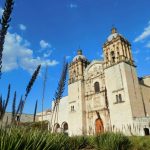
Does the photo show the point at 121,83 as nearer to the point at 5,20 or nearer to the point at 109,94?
the point at 109,94

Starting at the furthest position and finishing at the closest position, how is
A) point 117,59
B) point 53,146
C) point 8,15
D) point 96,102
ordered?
point 96,102 < point 117,59 < point 53,146 < point 8,15

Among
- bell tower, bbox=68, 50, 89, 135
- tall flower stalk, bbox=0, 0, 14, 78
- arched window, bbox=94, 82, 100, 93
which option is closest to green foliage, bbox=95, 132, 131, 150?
tall flower stalk, bbox=0, 0, 14, 78

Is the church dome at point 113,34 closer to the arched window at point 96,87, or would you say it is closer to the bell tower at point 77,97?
the bell tower at point 77,97

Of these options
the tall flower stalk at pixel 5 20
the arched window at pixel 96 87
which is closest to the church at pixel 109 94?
the arched window at pixel 96 87

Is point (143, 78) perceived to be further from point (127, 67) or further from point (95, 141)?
point (95, 141)

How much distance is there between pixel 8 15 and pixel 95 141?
6438mm

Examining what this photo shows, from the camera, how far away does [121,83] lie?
2242 cm

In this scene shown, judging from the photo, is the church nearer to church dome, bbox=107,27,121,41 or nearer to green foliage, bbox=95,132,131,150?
church dome, bbox=107,27,121,41

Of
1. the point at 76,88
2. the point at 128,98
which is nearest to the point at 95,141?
the point at 128,98

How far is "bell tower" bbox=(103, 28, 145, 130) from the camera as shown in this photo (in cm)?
2098

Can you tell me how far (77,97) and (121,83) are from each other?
804 cm

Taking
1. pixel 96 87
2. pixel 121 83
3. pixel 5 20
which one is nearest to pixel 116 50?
pixel 121 83

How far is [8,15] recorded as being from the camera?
2145mm

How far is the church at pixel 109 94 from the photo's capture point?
824 inches
